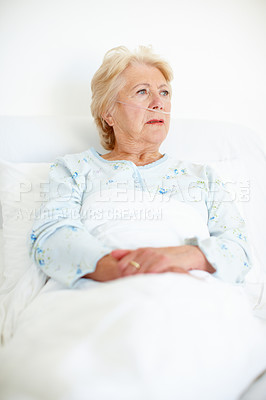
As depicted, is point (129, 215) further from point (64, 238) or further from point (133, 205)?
point (64, 238)

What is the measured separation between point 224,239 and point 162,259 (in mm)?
318

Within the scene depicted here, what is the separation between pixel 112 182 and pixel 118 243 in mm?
340

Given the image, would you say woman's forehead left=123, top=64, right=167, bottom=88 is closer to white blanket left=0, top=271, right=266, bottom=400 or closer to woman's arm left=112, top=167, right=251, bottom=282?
woman's arm left=112, top=167, right=251, bottom=282

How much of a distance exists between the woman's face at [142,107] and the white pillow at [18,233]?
1.30 feet

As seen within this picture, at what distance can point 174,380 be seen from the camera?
0.69 metres

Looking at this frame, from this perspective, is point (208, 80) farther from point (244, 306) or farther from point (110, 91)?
point (244, 306)

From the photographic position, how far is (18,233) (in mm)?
1389

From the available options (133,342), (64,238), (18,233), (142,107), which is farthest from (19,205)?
(133,342)

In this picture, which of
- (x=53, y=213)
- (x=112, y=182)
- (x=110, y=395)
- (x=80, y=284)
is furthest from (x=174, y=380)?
(x=112, y=182)

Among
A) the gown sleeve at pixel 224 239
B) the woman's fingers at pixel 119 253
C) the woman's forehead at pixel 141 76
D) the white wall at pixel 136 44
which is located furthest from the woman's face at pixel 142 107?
the woman's fingers at pixel 119 253

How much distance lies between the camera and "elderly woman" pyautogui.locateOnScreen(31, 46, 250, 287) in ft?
3.51

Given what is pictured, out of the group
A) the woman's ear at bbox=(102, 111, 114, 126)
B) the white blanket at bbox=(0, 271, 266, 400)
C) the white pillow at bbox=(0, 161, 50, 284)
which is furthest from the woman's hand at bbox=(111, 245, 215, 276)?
the woman's ear at bbox=(102, 111, 114, 126)

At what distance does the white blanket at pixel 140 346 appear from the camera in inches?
25.9

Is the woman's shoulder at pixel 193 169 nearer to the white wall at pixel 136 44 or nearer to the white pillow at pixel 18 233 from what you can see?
the white pillow at pixel 18 233
